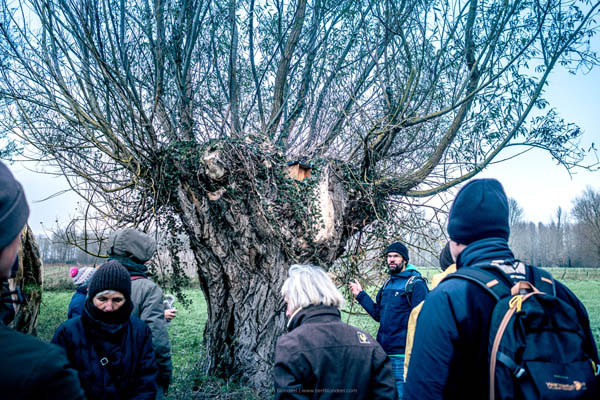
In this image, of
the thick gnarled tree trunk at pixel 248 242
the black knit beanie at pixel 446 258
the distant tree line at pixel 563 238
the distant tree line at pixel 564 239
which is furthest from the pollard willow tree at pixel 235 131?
the distant tree line at pixel 564 239

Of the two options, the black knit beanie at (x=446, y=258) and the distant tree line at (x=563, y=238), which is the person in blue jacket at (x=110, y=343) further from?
the distant tree line at (x=563, y=238)

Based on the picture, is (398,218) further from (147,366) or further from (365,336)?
(147,366)

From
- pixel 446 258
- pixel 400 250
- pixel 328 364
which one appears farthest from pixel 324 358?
pixel 400 250

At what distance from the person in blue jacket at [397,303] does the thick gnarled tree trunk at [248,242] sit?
1.01 m

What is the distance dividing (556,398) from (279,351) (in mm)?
1333

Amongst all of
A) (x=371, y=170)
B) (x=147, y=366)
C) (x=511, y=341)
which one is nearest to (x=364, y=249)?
(x=371, y=170)

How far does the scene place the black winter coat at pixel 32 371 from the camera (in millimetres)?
783

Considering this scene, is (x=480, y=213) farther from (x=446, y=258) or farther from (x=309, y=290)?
(x=446, y=258)

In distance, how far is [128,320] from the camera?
2.41 metres

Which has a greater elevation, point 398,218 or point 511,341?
point 398,218

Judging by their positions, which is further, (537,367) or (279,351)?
(279,351)

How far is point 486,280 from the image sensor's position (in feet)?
5.03

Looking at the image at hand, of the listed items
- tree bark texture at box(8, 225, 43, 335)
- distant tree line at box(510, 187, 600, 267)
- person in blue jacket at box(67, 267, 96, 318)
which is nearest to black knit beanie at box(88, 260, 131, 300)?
person in blue jacket at box(67, 267, 96, 318)

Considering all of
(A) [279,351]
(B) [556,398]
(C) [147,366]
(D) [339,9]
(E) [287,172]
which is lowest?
(C) [147,366]
